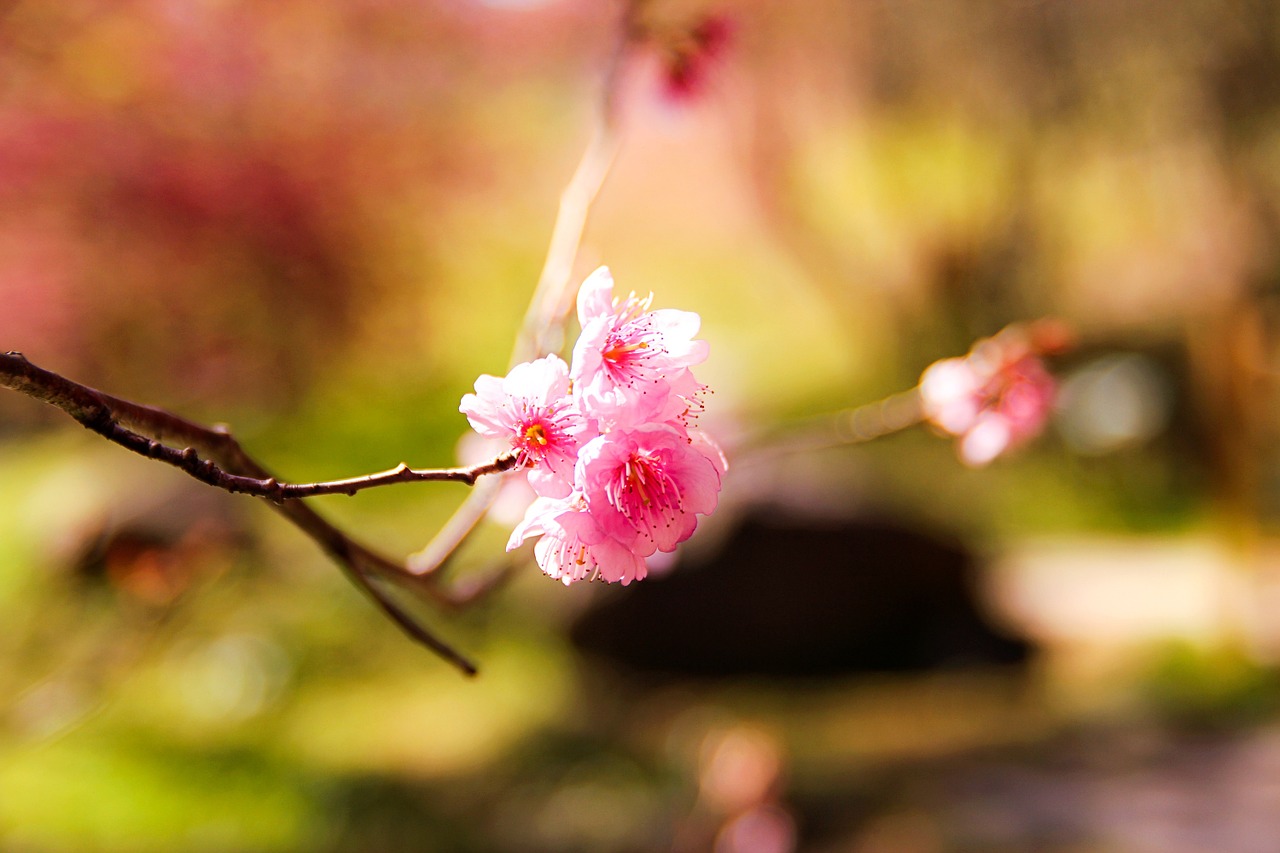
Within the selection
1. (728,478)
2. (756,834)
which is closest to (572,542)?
(756,834)

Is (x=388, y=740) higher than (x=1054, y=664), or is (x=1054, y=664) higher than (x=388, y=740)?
(x=1054, y=664)

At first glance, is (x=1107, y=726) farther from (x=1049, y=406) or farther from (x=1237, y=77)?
(x=1237, y=77)

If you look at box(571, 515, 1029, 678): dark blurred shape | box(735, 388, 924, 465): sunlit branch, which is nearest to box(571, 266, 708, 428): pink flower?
box(735, 388, 924, 465): sunlit branch

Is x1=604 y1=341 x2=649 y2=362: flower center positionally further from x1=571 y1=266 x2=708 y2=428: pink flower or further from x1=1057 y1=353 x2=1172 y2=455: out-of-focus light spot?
x1=1057 y1=353 x2=1172 y2=455: out-of-focus light spot

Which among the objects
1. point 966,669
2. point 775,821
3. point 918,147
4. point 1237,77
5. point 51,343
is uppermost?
point 918,147

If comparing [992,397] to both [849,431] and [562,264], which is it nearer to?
[849,431]

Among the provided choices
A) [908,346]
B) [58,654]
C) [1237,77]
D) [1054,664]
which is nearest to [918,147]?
[908,346]

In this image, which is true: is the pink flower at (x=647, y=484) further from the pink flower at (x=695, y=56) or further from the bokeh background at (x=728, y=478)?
the pink flower at (x=695, y=56)
